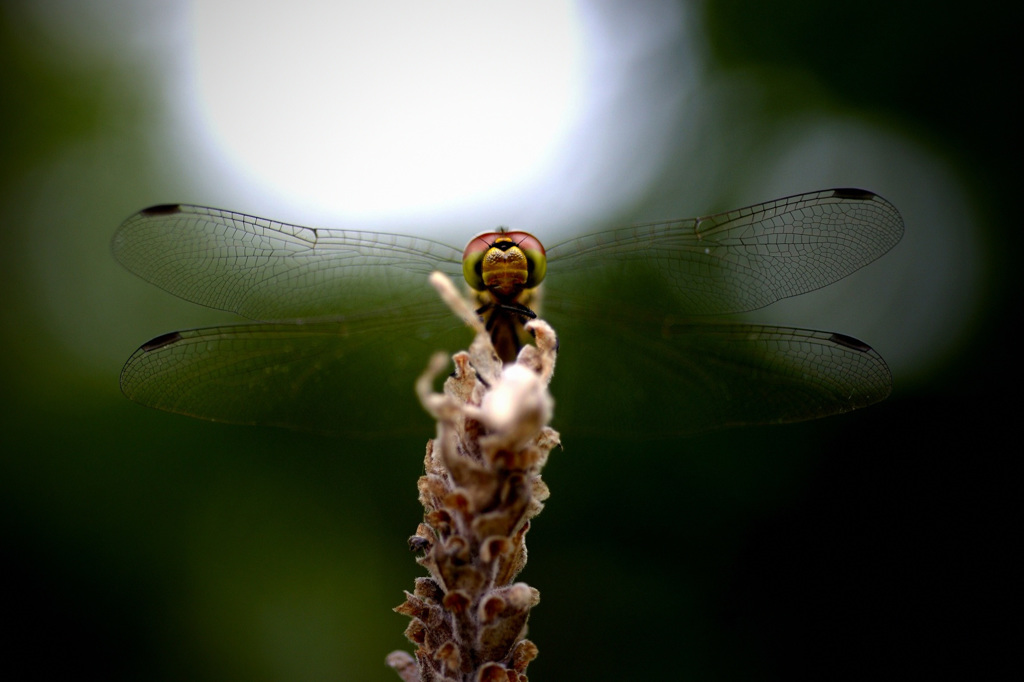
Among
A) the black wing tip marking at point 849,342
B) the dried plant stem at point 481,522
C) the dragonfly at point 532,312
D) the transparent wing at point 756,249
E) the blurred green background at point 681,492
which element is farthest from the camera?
the blurred green background at point 681,492

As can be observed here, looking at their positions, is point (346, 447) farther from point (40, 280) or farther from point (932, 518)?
point (932, 518)

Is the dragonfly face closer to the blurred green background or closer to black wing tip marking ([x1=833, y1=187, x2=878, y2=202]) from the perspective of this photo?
black wing tip marking ([x1=833, y1=187, x2=878, y2=202])

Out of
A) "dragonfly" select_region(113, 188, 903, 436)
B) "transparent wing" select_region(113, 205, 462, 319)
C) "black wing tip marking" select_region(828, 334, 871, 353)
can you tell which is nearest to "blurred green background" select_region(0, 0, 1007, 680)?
"dragonfly" select_region(113, 188, 903, 436)

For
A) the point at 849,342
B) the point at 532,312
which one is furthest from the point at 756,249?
the point at 532,312

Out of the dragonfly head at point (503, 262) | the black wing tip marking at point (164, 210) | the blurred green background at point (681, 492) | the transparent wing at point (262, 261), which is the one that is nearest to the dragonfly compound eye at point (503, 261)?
the dragonfly head at point (503, 262)

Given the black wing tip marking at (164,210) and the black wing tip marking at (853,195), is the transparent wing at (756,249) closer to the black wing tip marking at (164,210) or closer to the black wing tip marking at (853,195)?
the black wing tip marking at (853,195)

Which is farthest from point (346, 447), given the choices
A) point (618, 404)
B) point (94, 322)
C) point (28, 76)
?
point (28, 76)

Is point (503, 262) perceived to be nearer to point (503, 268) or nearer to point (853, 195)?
point (503, 268)
